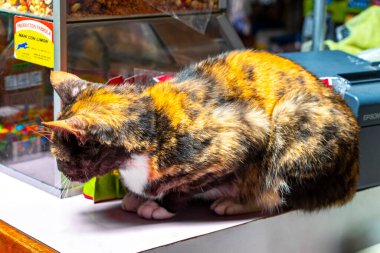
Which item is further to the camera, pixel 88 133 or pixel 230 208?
pixel 230 208

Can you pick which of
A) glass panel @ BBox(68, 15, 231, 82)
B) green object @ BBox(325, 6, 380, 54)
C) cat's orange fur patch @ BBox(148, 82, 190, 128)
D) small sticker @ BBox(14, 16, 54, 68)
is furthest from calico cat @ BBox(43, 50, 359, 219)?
green object @ BBox(325, 6, 380, 54)

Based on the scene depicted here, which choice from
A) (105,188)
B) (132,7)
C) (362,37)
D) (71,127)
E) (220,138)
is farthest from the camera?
(362,37)

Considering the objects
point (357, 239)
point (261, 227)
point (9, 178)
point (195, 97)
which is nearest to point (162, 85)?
point (195, 97)

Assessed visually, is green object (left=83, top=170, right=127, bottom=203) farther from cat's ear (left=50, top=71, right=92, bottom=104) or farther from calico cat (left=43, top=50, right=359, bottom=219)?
cat's ear (left=50, top=71, right=92, bottom=104)

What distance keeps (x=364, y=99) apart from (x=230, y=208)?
0.37 m

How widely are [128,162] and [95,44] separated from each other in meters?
0.62

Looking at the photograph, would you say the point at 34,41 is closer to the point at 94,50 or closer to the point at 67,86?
the point at 67,86

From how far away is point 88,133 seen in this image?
3.19 feet

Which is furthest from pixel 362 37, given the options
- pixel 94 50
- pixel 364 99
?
pixel 94 50

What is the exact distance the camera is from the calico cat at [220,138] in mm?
1047

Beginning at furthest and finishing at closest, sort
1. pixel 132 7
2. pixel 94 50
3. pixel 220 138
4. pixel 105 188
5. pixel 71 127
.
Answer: pixel 94 50 → pixel 132 7 → pixel 105 188 → pixel 220 138 → pixel 71 127

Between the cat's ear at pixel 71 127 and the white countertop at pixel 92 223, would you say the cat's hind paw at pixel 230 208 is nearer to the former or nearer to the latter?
the white countertop at pixel 92 223

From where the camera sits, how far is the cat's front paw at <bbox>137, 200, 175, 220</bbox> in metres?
1.15

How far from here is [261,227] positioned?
118 centimetres
